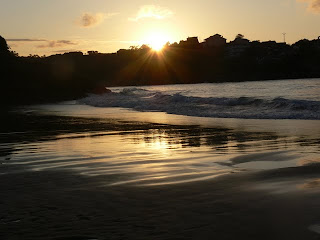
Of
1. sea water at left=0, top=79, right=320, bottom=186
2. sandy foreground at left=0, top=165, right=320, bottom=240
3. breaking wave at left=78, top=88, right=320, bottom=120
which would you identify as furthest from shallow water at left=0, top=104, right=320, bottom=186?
breaking wave at left=78, top=88, right=320, bottom=120

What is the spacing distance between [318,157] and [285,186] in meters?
2.68

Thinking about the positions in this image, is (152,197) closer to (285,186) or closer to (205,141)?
(285,186)

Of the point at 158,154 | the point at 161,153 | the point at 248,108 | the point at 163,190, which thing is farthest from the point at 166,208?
the point at 248,108

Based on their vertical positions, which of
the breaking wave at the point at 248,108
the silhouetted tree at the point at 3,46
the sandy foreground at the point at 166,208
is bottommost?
the sandy foreground at the point at 166,208

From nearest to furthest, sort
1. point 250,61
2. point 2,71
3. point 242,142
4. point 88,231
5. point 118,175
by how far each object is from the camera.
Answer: point 88,231
point 118,175
point 242,142
point 2,71
point 250,61

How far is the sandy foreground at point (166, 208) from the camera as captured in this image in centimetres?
413

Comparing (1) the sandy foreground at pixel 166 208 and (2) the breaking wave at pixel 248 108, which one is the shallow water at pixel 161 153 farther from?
(2) the breaking wave at pixel 248 108

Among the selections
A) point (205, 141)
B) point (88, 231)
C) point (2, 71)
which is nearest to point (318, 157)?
point (205, 141)

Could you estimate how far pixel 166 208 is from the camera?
4914mm

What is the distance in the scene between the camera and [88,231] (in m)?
4.21

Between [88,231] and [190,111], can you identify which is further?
[190,111]

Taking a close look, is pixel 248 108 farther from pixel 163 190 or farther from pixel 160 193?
pixel 160 193

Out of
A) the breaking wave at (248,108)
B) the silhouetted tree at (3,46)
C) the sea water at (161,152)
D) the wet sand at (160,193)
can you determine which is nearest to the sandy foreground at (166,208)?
the wet sand at (160,193)

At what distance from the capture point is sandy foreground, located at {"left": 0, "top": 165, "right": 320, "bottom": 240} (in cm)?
413
